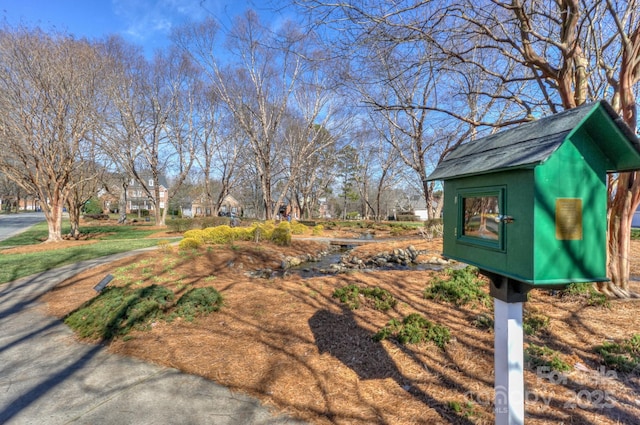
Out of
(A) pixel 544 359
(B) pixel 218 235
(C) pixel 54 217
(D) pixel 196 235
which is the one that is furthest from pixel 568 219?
(C) pixel 54 217

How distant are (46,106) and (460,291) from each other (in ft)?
48.2

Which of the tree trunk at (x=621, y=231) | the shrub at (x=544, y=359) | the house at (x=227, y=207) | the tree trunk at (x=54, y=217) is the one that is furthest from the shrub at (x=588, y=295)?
the house at (x=227, y=207)

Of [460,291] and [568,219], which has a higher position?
[568,219]

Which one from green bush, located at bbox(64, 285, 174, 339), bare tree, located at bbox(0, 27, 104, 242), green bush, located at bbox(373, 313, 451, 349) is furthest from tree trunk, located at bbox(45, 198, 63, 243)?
green bush, located at bbox(373, 313, 451, 349)

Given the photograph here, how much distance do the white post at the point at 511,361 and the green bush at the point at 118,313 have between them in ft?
13.3

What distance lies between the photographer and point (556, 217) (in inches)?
63.2

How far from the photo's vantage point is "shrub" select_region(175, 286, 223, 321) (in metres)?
4.45

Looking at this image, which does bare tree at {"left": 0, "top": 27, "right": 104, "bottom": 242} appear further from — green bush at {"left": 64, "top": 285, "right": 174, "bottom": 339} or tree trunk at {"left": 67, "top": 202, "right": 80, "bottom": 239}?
green bush at {"left": 64, "top": 285, "right": 174, "bottom": 339}

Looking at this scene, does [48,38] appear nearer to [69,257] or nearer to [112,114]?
[112,114]

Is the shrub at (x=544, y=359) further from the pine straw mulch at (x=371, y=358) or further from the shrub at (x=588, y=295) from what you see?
the shrub at (x=588, y=295)

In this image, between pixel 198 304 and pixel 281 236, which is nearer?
pixel 198 304

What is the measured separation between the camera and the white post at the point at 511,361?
1872mm

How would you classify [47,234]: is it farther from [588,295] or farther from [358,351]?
[588,295]

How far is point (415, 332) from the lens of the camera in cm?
355
